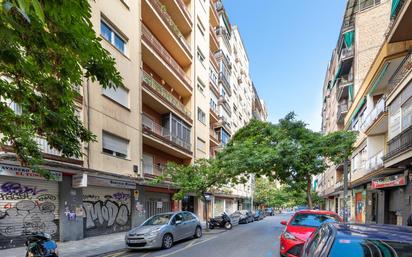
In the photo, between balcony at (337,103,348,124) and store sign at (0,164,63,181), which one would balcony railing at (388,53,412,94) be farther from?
balcony at (337,103,348,124)

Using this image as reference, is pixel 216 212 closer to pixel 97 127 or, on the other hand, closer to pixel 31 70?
pixel 97 127

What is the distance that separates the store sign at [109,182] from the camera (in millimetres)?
14314

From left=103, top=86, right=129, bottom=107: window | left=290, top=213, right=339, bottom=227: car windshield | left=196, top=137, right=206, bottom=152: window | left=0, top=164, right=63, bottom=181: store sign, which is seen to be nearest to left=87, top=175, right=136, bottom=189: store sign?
left=0, top=164, right=63, bottom=181: store sign

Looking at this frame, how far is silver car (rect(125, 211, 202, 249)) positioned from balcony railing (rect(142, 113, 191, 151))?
325 inches

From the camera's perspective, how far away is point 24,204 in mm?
11547

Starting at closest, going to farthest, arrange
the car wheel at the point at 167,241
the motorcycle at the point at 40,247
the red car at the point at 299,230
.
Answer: the motorcycle at the point at 40,247 < the red car at the point at 299,230 < the car wheel at the point at 167,241

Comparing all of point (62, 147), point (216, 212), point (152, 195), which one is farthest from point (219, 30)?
point (62, 147)

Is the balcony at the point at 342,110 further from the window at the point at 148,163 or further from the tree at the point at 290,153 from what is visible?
the window at the point at 148,163

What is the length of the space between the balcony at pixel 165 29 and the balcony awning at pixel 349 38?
617 inches

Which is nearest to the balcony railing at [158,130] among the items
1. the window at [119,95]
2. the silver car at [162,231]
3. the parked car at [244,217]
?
the window at [119,95]

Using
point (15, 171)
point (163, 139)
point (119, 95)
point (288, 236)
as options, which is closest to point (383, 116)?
point (288, 236)

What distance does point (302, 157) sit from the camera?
2028 cm

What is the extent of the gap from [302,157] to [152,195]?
10792mm

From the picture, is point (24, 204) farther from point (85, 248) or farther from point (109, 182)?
point (109, 182)
